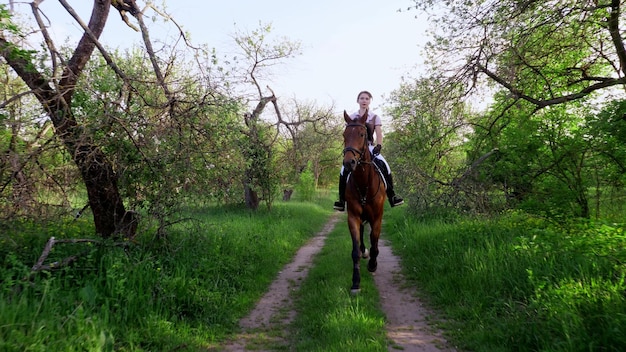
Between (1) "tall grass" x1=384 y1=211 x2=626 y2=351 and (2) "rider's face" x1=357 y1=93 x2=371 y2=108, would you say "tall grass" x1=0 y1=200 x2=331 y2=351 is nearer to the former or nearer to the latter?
(1) "tall grass" x1=384 y1=211 x2=626 y2=351

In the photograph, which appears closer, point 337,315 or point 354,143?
point 337,315

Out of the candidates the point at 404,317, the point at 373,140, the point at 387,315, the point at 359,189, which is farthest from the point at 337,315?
the point at 373,140

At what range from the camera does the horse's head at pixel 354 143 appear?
543 cm

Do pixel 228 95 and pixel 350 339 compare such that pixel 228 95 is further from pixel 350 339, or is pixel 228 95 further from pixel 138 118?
pixel 350 339

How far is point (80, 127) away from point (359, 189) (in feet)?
15.0

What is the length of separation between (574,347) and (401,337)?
5.65 feet

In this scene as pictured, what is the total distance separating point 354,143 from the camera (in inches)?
222

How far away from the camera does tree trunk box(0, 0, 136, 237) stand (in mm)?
4539

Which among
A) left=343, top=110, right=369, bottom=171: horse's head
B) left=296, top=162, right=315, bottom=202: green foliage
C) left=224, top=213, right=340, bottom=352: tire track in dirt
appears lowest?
left=224, top=213, right=340, bottom=352: tire track in dirt

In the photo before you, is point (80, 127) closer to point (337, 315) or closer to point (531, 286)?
point (337, 315)

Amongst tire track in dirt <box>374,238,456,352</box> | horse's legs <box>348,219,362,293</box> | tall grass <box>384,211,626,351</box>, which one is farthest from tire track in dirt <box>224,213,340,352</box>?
tall grass <box>384,211,626,351</box>

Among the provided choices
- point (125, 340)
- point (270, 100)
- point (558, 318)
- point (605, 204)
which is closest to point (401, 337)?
point (558, 318)

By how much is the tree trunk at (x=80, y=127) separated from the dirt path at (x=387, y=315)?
2683 millimetres

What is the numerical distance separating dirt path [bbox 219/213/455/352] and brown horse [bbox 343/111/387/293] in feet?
2.06
